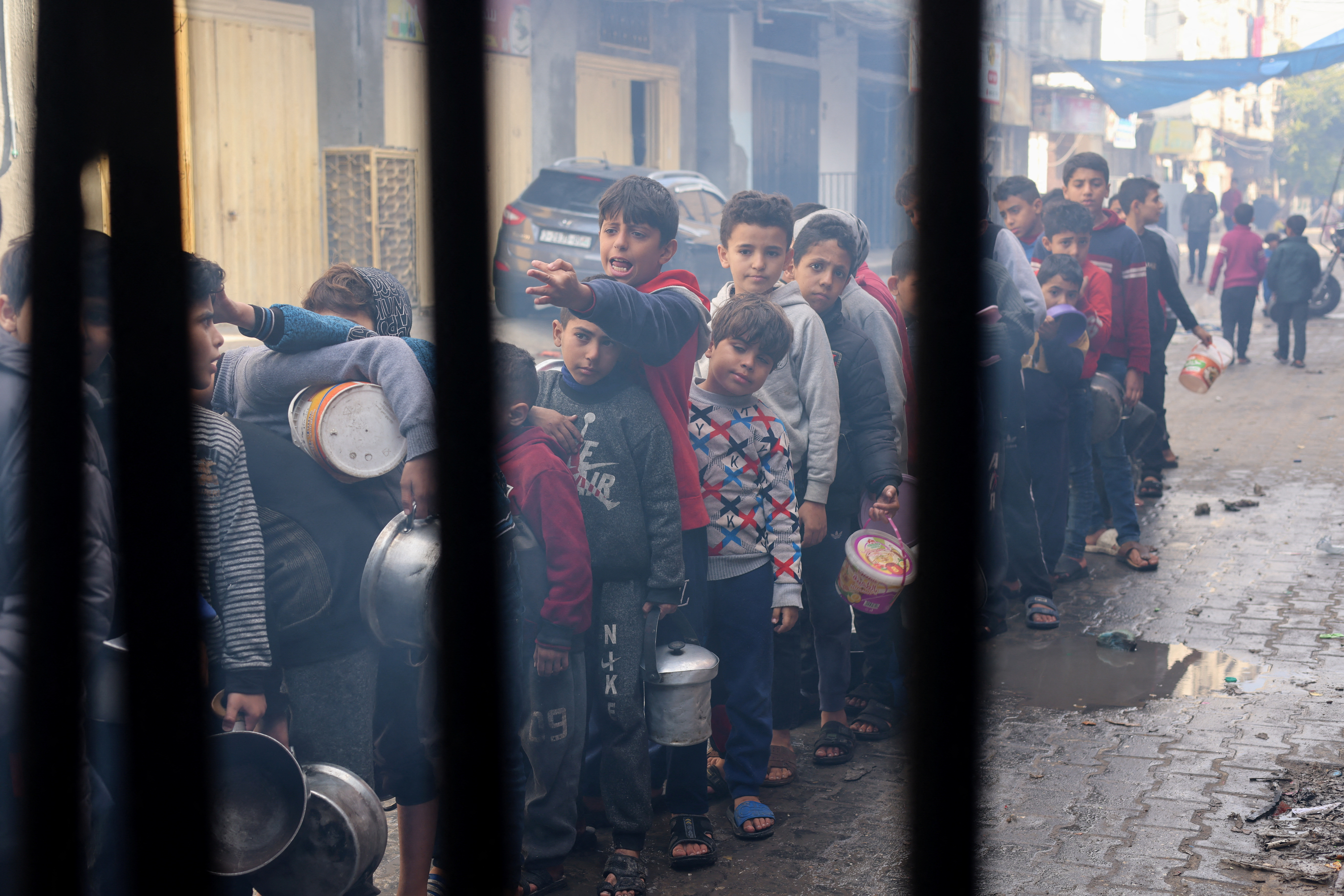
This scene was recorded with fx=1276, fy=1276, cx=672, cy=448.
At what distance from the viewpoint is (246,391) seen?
294 cm

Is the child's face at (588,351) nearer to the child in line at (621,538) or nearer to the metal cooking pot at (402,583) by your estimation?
the child in line at (621,538)

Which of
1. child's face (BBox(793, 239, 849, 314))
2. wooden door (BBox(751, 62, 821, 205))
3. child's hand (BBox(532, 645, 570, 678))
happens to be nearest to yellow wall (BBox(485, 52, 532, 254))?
wooden door (BBox(751, 62, 821, 205))

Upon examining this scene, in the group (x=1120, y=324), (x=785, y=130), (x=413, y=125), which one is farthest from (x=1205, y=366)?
(x=785, y=130)

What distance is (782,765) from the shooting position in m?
4.05

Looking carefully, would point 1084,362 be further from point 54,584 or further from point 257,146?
point 257,146

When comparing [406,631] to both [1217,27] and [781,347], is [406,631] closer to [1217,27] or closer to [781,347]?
[781,347]

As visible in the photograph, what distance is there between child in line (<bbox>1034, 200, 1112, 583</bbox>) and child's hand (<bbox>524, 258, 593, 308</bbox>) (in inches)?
142

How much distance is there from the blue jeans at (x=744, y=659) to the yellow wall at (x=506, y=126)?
42.8 ft

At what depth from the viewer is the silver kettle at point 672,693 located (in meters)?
3.43

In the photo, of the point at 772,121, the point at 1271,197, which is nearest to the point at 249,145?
the point at 772,121

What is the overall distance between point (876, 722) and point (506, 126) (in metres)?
13.7

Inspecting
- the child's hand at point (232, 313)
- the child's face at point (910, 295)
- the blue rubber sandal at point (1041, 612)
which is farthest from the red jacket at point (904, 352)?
the child's hand at point (232, 313)

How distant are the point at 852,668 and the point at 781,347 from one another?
1.54 meters

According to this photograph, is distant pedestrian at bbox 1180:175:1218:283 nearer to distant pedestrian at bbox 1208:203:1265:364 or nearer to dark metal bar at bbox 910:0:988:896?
distant pedestrian at bbox 1208:203:1265:364
